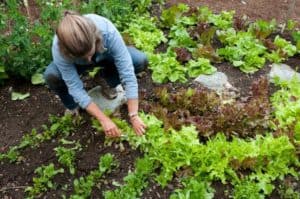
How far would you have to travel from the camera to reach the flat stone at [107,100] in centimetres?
421

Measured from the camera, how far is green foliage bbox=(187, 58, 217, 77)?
4719 mm

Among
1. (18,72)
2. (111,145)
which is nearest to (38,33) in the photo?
(18,72)

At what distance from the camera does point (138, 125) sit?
3.68 m

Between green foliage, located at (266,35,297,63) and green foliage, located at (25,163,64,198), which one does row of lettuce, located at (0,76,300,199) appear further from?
green foliage, located at (266,35,297,63)

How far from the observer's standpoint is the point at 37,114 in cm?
437

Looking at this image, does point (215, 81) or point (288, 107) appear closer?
point (288, 107)

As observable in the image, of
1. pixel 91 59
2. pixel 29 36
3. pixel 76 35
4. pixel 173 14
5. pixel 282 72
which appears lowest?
pixel 282 72

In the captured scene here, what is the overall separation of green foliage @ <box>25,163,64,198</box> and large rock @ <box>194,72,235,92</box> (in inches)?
64.8

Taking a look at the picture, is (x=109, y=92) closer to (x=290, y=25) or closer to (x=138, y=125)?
(x=138, y=125)

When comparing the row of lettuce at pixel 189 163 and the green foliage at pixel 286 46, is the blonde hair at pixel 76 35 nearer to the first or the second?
the row of lettuce at pixel 189 163

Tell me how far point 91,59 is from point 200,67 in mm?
1435

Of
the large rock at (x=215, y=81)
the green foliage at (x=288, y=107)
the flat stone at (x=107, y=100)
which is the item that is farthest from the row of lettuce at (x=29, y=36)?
the green foliage at (x=288, y=107)

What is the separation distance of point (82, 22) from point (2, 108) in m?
1.80

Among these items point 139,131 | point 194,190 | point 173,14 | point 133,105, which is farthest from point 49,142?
point 173,14
